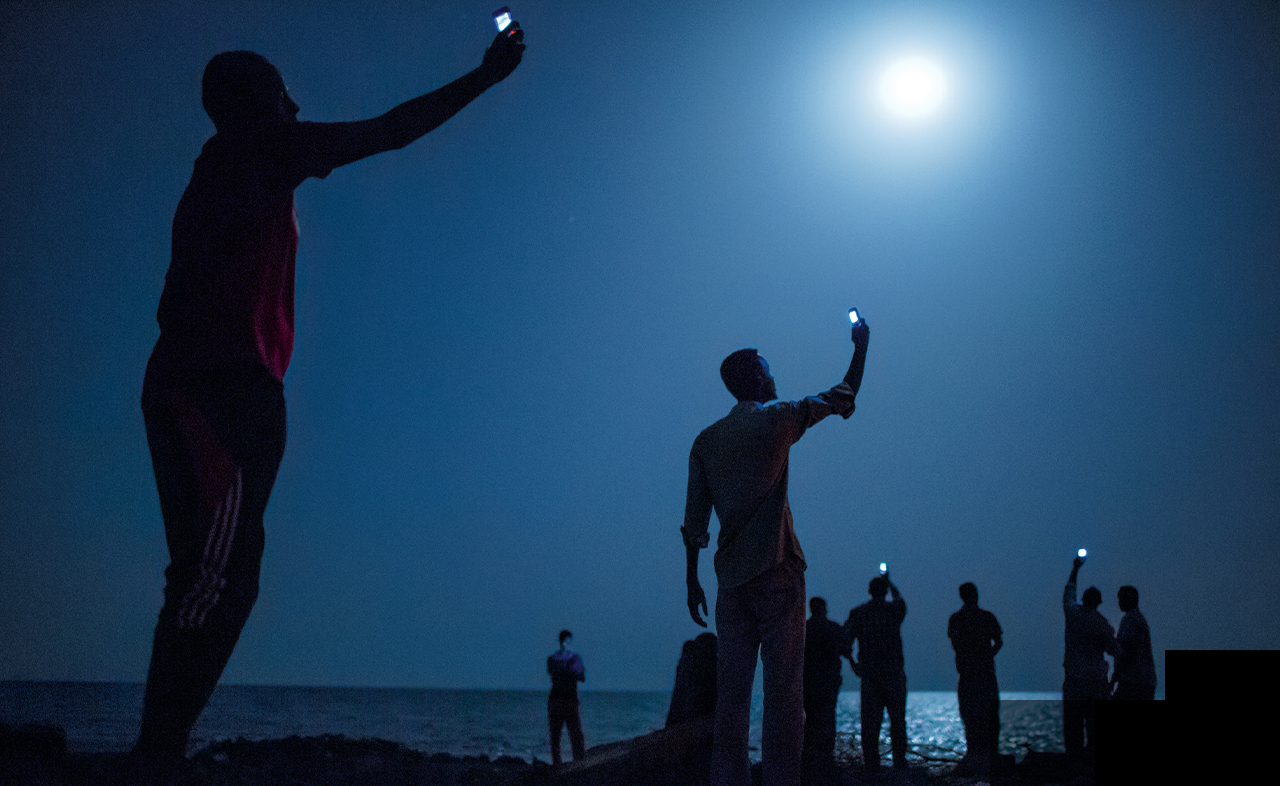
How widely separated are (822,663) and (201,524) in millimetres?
3079

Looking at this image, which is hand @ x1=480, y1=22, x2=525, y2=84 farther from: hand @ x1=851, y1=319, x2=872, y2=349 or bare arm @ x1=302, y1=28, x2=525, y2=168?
hand @ x1=851, y1=319, x2=872, y2=349

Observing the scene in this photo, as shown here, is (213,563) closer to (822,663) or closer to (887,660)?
(822,663)

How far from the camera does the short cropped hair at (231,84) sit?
9.27 ft

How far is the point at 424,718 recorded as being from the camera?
23.7 m

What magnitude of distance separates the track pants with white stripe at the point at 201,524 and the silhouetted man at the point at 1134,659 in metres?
4.68

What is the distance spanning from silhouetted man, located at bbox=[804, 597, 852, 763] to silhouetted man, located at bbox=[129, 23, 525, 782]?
7.21 feet

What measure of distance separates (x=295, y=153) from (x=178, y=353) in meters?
0.76

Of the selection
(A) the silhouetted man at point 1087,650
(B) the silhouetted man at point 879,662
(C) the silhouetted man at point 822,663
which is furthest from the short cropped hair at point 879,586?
(A) the silhouetted man at point 1087,650

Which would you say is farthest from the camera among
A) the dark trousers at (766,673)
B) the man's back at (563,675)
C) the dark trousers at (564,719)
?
the man's back at (563,675)

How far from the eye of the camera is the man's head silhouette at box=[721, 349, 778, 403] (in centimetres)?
253

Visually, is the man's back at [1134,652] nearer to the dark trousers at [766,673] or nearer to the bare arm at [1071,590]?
the bare arm at [1071,590]

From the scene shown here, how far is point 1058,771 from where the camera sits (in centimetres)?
301

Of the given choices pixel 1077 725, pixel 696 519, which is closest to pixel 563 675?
pixel 1077 725

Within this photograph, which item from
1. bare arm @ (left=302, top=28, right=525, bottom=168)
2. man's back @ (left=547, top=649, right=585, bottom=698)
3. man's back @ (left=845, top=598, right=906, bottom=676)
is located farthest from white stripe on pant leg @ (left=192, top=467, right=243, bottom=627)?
man's back @ (left=547, top=649, right=585, bottom=698)
